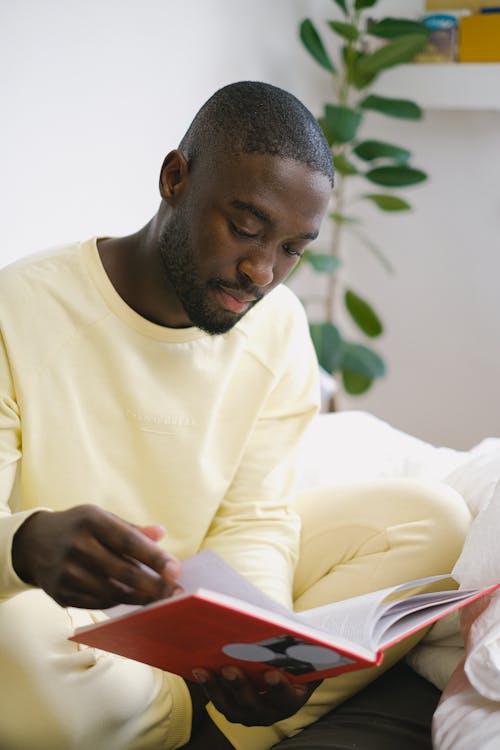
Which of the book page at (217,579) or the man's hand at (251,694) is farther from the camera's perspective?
the man's hand at (251,694)

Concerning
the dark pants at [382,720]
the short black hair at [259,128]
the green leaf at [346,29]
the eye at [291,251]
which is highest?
the short black hair at [259,128]

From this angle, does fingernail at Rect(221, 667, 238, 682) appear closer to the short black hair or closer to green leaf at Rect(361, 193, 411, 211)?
the short black hair

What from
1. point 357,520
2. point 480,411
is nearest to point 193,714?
point 357,520

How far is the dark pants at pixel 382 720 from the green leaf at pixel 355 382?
1.48 metres

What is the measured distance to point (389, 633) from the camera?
0.89 metres

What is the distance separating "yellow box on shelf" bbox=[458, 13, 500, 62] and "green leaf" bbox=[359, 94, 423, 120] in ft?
0.75

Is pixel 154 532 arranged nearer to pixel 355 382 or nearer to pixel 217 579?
pixel 217 579

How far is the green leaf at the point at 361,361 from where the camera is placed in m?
2.72

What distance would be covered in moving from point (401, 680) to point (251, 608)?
59 cm

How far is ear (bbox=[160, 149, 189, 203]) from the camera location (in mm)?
1227

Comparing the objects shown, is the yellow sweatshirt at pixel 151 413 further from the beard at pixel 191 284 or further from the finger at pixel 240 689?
the finger at pixel 240 689

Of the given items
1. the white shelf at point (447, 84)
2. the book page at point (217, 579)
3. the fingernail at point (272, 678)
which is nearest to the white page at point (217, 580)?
the book page at point (217, 579)

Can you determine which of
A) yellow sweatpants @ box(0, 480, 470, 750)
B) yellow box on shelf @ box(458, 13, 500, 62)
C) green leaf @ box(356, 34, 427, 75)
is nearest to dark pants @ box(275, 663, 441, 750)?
yellow sweatpants @ box(0, 480, 470, 750)

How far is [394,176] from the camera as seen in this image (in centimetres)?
269
